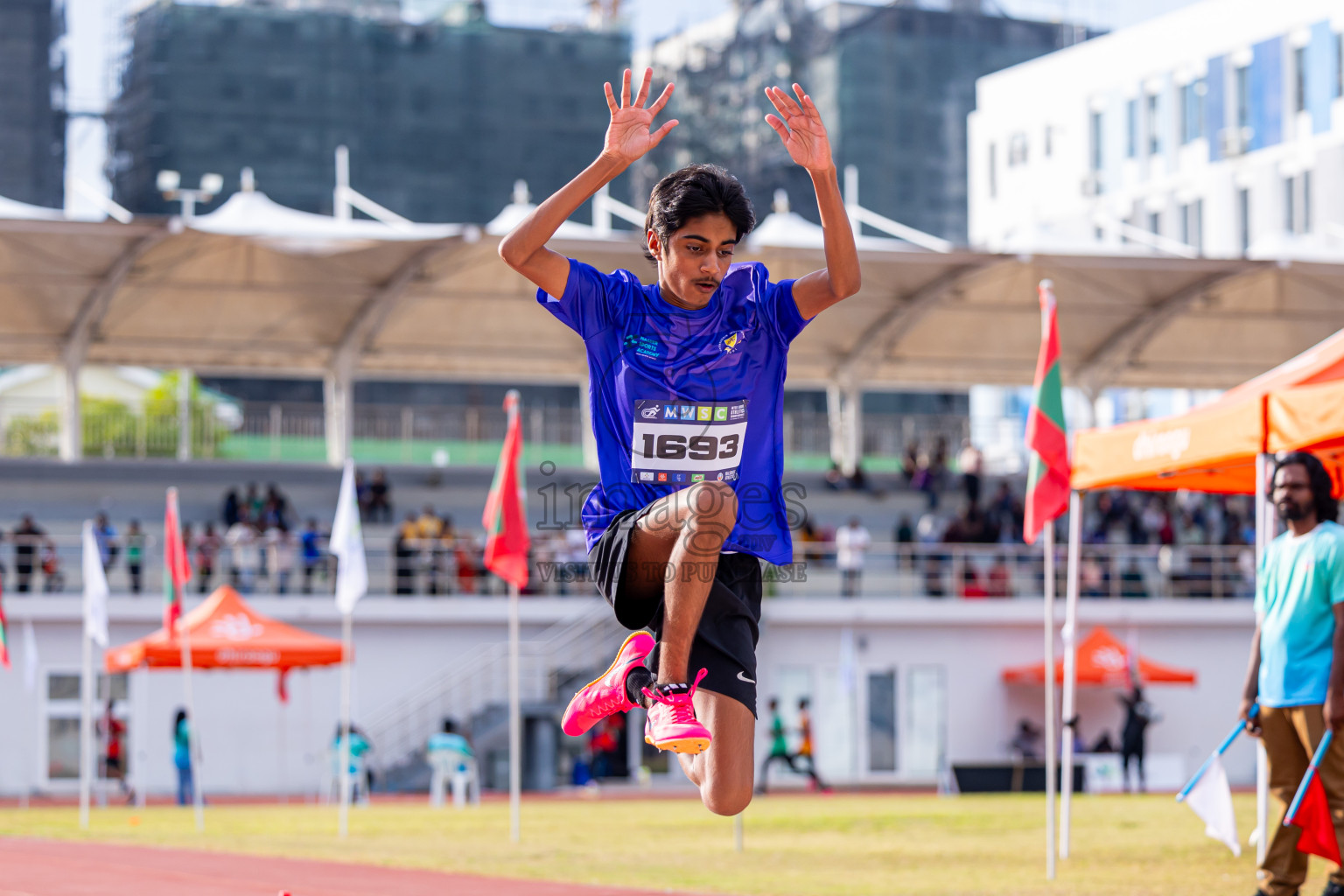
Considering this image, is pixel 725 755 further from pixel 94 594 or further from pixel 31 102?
pixel 31 102

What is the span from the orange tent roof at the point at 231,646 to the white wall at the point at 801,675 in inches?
196

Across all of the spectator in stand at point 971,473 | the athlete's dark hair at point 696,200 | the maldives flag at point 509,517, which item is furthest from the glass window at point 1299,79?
the athlete's dark hair at point 696,200

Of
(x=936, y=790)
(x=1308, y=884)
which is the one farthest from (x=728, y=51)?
(x=1308, y=884)

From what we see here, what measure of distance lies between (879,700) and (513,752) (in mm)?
16769

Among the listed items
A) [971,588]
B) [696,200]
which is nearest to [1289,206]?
[971,588]

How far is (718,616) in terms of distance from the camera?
5.76 meters

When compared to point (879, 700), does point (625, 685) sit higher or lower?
higher

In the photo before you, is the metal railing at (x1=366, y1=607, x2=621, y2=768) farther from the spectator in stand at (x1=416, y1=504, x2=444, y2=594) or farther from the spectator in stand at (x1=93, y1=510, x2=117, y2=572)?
the spectator in stand at (x1=93, y1=510, x2=117, y2=572)

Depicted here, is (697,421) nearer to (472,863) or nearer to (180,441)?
(472,863)

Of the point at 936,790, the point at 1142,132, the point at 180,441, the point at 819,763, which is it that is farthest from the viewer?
the point at 1142,132

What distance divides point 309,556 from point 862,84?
45202 mm

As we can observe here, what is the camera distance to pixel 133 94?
63.3 m

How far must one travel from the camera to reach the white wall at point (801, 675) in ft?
93.9

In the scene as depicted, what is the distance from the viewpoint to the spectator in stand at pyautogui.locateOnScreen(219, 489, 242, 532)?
30906 mm
